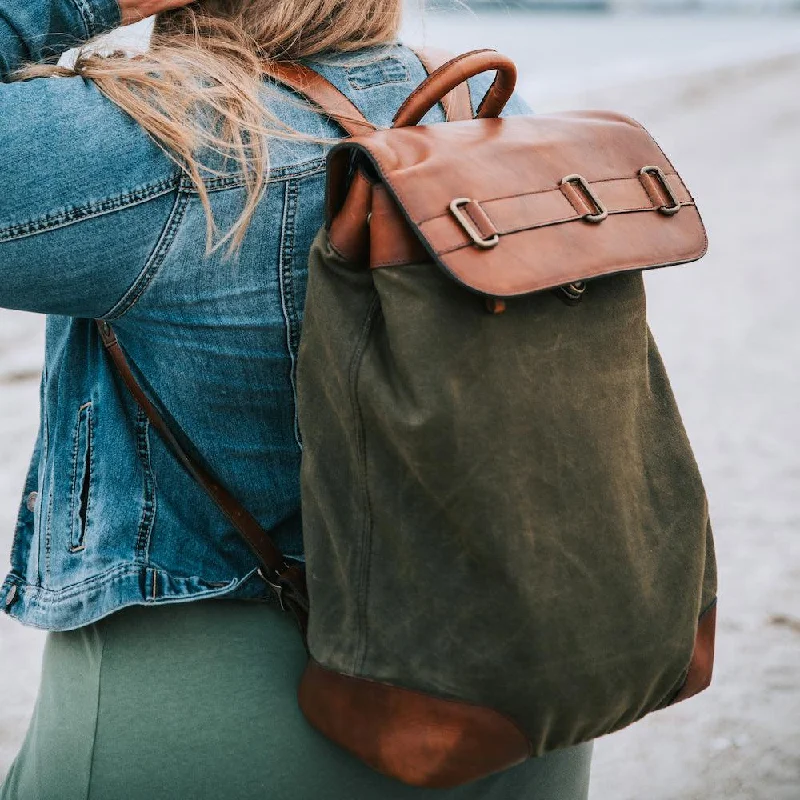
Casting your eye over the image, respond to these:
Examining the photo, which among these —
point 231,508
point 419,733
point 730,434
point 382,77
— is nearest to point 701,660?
point 419,733

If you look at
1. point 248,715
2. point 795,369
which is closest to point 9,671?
point 248,715

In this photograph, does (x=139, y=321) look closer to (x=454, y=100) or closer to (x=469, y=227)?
(x=469, y=227)

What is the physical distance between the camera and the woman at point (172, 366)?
1.09m

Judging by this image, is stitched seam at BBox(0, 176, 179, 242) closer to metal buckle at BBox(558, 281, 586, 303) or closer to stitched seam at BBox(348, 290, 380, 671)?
stitched seam at BBox(348, 290, 380, 671)

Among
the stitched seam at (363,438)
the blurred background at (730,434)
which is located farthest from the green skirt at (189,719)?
the blurred background at (730,434)

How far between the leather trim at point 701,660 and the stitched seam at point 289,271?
59cm

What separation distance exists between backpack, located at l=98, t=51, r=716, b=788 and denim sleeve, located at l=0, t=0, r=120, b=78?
0.27 meters

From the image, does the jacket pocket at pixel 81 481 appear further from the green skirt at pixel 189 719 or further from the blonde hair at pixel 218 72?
the blonde hair at pixel 218 72

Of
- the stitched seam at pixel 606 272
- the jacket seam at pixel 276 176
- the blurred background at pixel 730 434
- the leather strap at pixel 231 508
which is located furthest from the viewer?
the blurred background at pixel 730 434

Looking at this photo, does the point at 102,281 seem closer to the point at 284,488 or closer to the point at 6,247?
the point at 6,247

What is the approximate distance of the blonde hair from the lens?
1105 millimetres

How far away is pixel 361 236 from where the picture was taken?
1067 millimetres

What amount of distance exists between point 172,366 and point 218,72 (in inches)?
13.8

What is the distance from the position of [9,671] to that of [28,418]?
1951 millimetres
